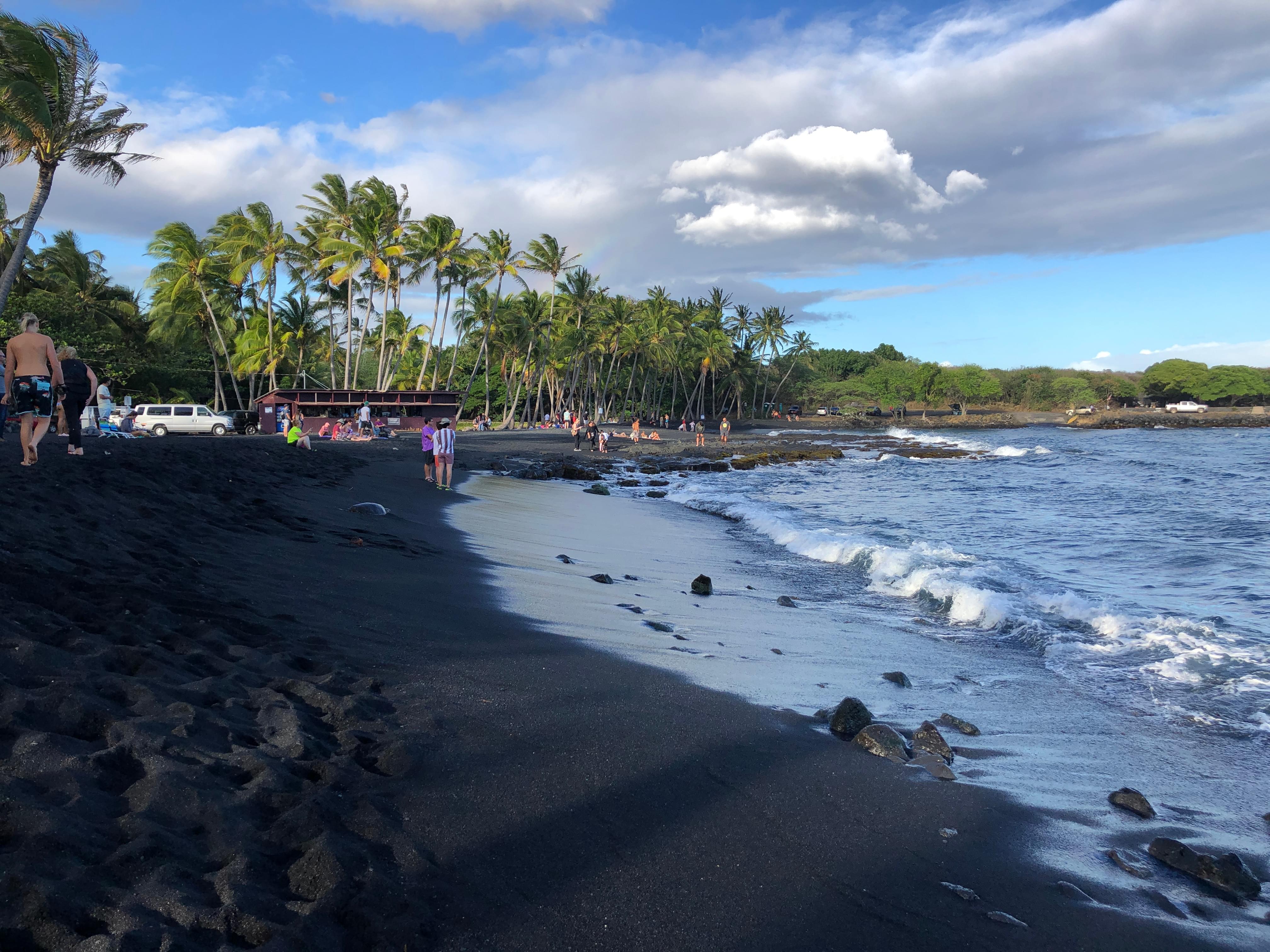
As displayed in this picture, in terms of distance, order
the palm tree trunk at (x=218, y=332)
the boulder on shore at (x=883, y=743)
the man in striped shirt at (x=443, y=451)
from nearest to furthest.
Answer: the boulder on shore at (x=883, y=743) → the man in striped shirt at (x=443, y=451) → the palm tree trunk at (x=218, y=332)

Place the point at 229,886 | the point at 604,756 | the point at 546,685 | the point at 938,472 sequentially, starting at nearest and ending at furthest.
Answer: the point at 229,886, the point at 604,756, the point at 546,685, the point at 938,472

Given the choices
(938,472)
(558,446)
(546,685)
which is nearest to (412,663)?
(546,685)

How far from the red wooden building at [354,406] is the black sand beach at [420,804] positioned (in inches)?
1265

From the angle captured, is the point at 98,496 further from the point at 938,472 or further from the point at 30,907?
the point at 938,472

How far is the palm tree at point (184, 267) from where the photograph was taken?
39750mm

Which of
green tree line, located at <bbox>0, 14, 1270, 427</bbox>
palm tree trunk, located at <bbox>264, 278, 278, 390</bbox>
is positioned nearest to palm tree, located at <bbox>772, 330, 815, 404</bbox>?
green tree line, located at <bbox>0, 14, 1270, 427</bbox>

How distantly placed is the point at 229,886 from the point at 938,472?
103ft

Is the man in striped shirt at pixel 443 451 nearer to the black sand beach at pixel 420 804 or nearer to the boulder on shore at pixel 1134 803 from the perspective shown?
the black sand beach at pixel 420 804

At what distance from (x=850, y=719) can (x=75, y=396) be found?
10055 mm

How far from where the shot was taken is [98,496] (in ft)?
23.1

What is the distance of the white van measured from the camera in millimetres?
26859

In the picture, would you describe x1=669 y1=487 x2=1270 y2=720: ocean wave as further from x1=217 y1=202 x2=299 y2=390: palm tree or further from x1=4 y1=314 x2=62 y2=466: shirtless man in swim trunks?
x1=217 y1=202 x2=299 y2=390: palm tree

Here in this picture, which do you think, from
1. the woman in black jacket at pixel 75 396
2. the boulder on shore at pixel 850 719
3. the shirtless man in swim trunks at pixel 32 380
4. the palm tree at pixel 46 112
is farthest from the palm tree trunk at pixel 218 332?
the boulder on shore at pixel 850 719

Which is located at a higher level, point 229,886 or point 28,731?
point 28,731
